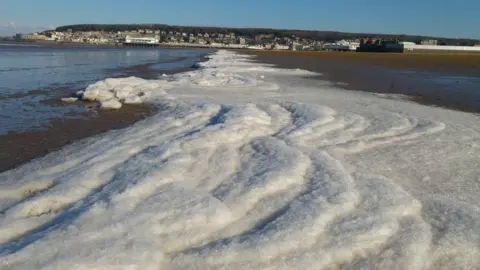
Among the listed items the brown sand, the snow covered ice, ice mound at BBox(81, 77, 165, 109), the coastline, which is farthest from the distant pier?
the snow covered ice

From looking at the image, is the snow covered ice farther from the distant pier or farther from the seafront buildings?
the distant pier

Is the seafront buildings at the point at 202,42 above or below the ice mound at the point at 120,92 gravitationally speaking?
above

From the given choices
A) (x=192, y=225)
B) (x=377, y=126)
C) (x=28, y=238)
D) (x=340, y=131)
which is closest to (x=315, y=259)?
(x=192, y=225)

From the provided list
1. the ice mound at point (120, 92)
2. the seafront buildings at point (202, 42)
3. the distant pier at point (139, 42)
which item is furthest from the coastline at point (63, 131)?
the distant pier at point (139, 42)

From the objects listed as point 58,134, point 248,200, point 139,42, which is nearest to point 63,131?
point 58,134

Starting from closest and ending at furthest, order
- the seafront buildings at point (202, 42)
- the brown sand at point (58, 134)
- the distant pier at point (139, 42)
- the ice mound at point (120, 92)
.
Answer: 1. the brown sand at point (58, 134)
2. the ice mound at point (120, 92)
3. the seafront buildings at point (202, 42)
4. the distant pier at point (139, 42)

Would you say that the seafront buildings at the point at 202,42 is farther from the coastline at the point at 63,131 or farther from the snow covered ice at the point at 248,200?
the snow covered ice at the point at 248,200
